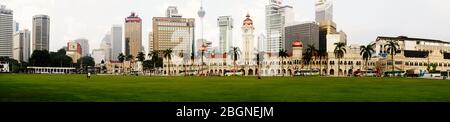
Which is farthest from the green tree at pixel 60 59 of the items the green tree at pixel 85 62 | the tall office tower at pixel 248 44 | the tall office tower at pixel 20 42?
the tall office tower at pixel 20 42

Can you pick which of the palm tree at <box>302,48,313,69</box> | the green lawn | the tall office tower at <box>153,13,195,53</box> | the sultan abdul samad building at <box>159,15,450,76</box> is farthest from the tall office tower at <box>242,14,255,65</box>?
the green lawn

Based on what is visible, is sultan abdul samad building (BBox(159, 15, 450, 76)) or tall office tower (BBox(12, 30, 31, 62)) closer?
tall office tower (BBox(12, 30, 31, 62))

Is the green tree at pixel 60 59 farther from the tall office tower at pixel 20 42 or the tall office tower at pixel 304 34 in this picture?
the tall office tower at pixel 20 42

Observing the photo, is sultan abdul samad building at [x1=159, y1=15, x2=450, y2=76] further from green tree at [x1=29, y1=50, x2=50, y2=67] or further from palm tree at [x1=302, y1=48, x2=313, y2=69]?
green tree at [x1=29, y1=50, x2=50, y2=67]

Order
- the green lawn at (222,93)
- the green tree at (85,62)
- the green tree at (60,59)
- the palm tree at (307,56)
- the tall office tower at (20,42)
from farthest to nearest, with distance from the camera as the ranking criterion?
the green tree at (85,62), the green tree at (60,59), the palm tree at (307,56), the tall office tower at (20,42), the green lawn at (222,93)

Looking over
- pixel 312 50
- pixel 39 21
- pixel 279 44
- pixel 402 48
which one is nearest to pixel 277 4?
pixel 279 44

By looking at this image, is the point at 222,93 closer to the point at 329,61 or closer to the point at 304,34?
the point at 329,61

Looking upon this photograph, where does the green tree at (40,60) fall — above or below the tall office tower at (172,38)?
below

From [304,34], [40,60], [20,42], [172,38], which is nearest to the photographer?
[20,42]

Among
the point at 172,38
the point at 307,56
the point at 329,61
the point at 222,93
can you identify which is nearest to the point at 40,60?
the point at 307,56

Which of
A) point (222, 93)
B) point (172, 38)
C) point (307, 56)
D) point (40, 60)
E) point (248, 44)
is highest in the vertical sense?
point (172, 38)

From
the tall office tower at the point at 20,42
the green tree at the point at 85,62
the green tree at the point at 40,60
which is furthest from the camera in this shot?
the green tree at the point at 85,62
